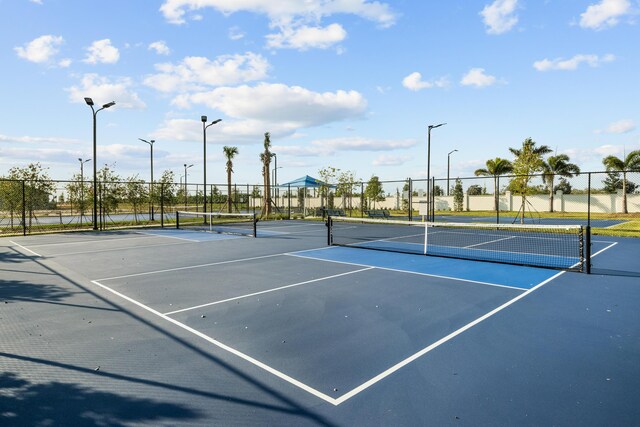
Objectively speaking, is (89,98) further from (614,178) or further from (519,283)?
(614,178)

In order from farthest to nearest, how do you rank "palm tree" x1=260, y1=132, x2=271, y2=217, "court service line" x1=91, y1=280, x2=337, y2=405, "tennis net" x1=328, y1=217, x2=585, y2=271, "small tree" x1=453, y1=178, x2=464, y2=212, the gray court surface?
"small tree" x1=453, y1=178, x2=464, y2=212 < "palm tree" x1=260, y1=132, x2=271, y2=217 < "tennis net" x1=328, y1=217, x2=585, y2=271 < "court service line" x1=91, y1=280, x2=337, y2=405 < the gray court surface

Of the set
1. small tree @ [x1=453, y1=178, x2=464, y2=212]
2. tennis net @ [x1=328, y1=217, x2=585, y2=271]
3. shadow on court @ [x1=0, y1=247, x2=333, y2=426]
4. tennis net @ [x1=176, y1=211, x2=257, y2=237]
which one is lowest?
shadow on court @ [x1=0, y1=247, x2=333, y2=426]

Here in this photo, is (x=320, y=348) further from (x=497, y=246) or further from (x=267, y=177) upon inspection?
(x=267, y=177)

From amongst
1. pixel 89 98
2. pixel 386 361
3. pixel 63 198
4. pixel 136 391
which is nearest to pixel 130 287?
pixel 136 391

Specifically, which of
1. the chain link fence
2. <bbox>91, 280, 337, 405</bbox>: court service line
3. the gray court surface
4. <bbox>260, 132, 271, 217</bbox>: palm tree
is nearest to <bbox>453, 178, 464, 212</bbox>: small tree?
the chain link fence

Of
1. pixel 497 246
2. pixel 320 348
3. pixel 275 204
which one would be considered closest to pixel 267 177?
pixel 275 204

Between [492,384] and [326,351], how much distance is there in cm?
184

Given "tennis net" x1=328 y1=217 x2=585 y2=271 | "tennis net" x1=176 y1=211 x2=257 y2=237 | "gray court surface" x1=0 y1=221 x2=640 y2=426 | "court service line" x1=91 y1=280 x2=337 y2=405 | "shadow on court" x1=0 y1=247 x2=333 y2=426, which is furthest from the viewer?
"tennis net" x1=176 y1=211 x2=257 y2=237

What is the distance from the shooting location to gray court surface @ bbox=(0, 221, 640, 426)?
11.3 feet

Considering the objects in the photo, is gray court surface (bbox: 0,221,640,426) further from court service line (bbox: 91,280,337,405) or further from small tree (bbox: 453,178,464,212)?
small tree (bbox: 453,178,464,212)

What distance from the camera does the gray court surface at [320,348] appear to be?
3457 mm

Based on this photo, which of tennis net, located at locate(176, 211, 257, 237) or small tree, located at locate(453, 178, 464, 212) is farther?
small tree, located at locate(453, 178, 464, 212)

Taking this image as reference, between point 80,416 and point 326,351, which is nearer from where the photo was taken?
point 80,416

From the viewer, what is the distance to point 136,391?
3760mm
